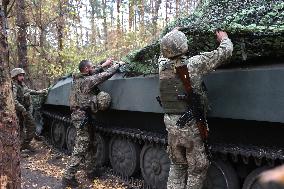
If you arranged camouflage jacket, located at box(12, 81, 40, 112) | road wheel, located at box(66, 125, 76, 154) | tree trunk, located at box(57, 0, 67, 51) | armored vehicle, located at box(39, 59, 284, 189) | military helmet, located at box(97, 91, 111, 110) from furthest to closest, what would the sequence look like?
tree trunk, located at box(57, 0, 67, 51) → camouflage jacket, located at box(12, 81, 40, 112) → road wheel, located at box(66, 125, 76, 154) → military helmet, located at box(97, 91, 111, 110) → armored vehicle, located at box(39, 59, 284, 189)

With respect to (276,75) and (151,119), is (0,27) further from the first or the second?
(151,119)

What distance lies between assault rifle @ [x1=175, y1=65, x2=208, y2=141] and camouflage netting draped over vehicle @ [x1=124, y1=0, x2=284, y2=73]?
0.55 m

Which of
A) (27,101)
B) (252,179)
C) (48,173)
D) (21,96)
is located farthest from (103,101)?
(27,101)

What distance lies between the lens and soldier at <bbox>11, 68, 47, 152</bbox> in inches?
364

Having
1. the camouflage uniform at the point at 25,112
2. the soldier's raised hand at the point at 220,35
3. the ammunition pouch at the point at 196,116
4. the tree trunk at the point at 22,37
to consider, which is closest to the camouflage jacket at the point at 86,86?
the ammunition pouch at the point at 196,116

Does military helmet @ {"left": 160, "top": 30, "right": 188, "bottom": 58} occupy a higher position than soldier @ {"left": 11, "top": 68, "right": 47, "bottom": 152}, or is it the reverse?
military helmet @ {"left": 160, "top": 30, "right": 188, "bottom": 58}

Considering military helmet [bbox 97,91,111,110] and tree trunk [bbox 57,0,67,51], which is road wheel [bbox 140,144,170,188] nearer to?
military helmet [bbox 97,91,111,110]

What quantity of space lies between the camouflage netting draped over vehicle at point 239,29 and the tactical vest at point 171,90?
0.52 meters

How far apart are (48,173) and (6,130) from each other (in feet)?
14.1

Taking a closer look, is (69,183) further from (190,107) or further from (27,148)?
(27,148)

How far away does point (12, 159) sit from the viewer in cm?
363

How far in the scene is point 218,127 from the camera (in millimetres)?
4777

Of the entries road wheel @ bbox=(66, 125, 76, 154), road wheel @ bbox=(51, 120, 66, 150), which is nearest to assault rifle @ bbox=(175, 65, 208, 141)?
road wheel @ bbox=(66, 125, 76, 154)

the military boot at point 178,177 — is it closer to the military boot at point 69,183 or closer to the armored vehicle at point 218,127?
the armored vehicle at point 218,127
